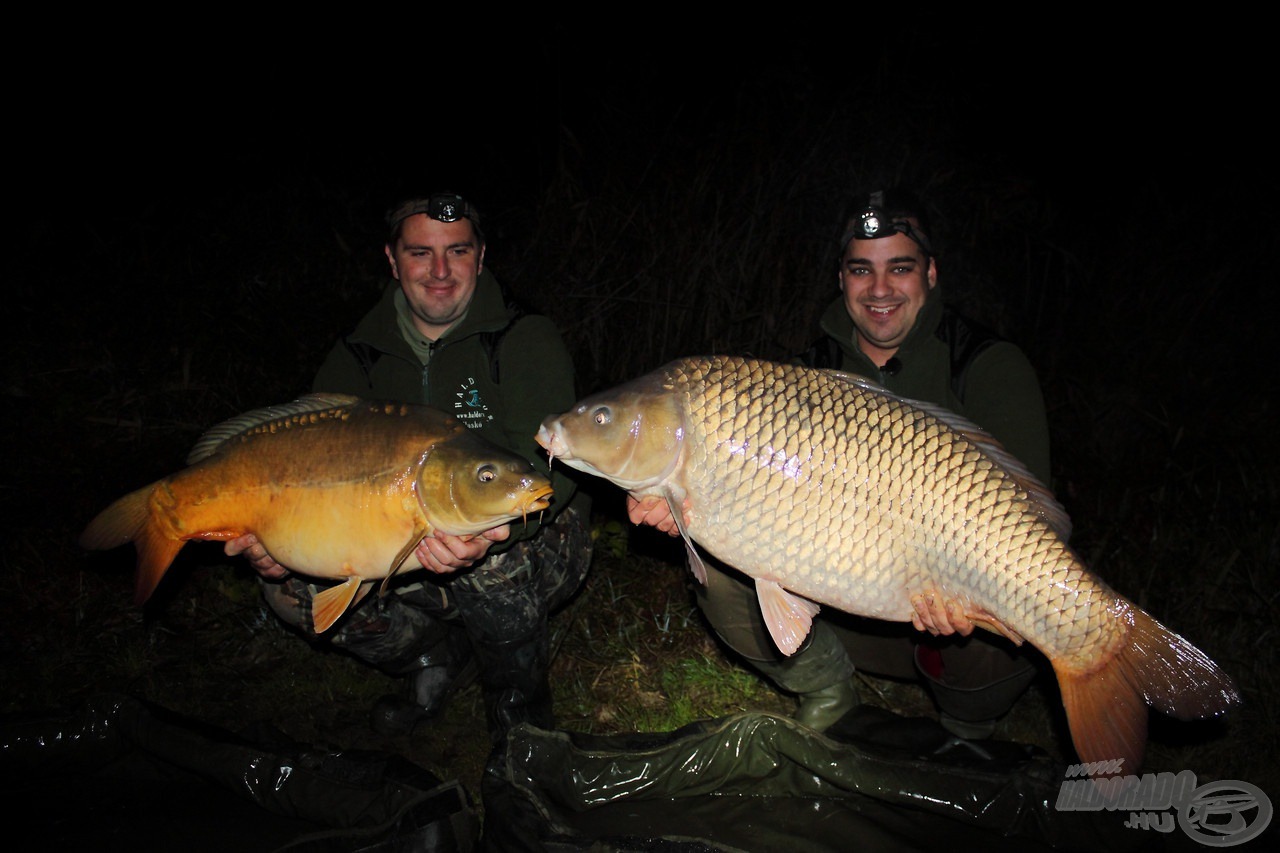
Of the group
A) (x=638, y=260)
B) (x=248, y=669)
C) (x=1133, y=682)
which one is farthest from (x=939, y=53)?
(x=248, y=669)

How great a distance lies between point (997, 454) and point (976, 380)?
0.40m

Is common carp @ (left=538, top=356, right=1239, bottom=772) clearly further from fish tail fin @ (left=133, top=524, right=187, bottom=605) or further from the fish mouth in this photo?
fish tail fin @ (left=133, top=524, right=187, bottom=605)

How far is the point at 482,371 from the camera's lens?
2.14 meters

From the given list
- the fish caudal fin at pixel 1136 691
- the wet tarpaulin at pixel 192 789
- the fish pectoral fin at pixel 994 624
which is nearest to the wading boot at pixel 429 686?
the wet tarpaulin at pixel 192 789

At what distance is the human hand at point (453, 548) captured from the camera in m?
1.79

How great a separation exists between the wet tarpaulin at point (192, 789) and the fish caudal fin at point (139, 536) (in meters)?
0.32

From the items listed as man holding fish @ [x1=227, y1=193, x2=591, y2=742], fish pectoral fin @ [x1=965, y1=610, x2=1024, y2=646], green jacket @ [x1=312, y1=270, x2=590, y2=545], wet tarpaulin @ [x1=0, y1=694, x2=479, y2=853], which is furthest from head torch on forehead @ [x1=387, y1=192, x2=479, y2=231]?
fish pectoral fin @ [x1=965, y1=610, x2=1024, y2=646]

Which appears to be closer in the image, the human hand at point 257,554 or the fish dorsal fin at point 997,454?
the fish dorsal fin at point 997,454

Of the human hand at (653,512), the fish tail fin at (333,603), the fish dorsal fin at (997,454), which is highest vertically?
the fish dorsal fin at (997,454)

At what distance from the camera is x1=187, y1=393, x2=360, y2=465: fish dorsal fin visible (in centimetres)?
181

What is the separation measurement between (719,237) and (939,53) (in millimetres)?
1750

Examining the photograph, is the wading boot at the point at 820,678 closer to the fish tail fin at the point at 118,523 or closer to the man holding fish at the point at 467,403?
the man holding fish at the point at 467,403

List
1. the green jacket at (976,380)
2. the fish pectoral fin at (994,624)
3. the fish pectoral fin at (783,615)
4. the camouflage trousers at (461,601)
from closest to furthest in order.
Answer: the fish pectoral fin at (994,624), the fish pectoral fin at (783,615), the green jacket at (976,380), the camouflage trousers at (461,601)

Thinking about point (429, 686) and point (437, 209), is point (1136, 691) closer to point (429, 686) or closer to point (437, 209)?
point (429, 686)
